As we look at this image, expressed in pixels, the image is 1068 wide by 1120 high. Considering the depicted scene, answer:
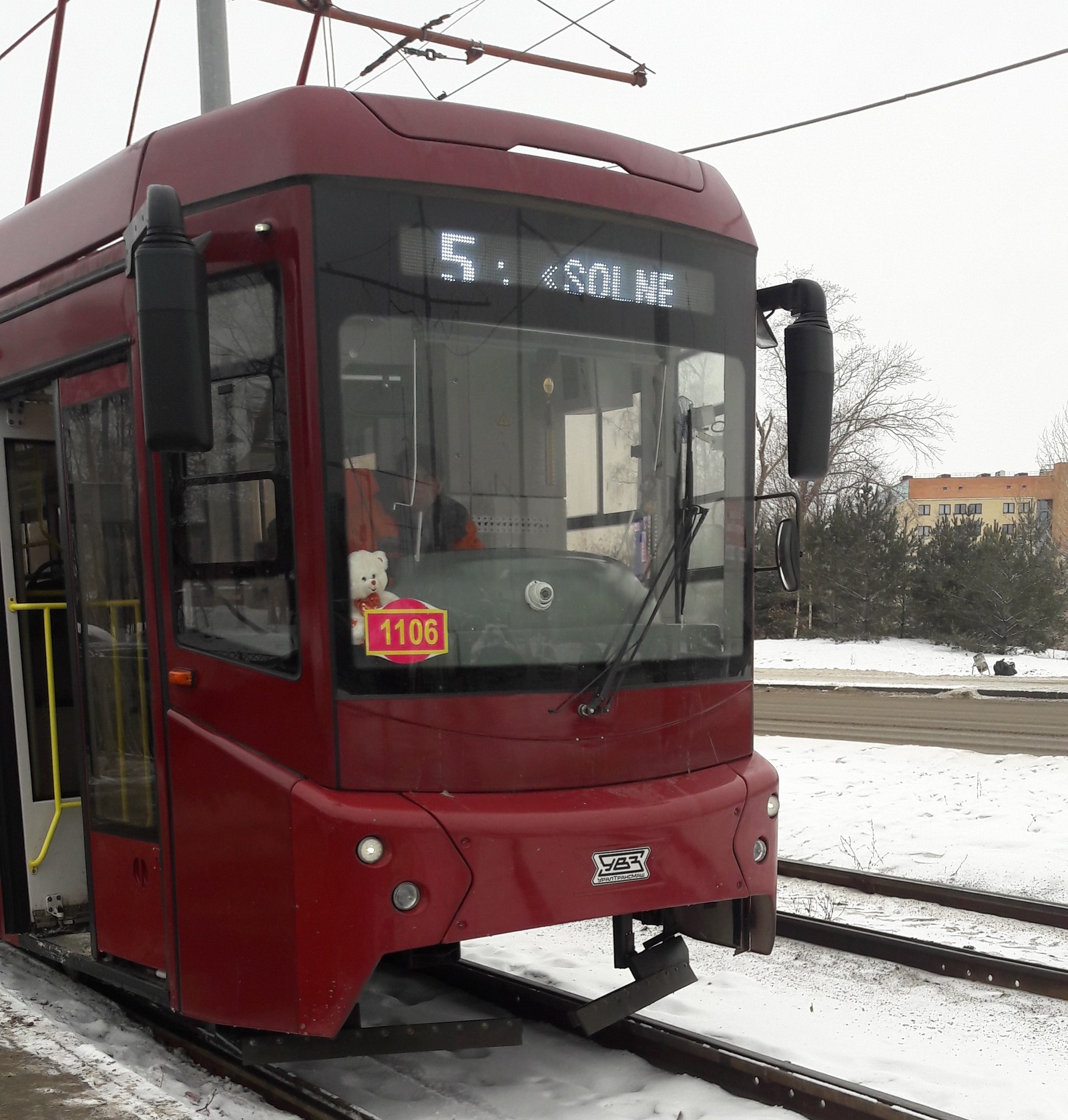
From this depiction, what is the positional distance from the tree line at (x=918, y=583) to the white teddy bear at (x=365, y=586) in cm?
2490

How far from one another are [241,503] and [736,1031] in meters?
2.74

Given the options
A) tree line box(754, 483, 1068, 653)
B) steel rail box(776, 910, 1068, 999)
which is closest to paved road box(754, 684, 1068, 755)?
steel rail box(776, 910, 1068, 999)

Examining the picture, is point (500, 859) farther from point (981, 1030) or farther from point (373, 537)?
Answer: point (981, 1030)

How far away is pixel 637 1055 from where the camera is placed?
172 inches

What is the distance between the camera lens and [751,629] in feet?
14.2

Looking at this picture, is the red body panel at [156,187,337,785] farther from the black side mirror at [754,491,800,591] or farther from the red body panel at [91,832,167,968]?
the black side mirror at [754,491,800,591]

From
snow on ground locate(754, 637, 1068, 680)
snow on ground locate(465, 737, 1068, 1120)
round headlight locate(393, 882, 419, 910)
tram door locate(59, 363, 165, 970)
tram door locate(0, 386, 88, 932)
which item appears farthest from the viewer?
snow on ground locate(754, 637, 1068, 680)

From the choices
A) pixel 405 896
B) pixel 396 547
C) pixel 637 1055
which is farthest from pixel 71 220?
pixel 637 1055

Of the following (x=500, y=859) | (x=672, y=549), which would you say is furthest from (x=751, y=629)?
(x=500, y=859)

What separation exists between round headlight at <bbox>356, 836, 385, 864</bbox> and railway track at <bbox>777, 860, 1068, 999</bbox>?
3.01m

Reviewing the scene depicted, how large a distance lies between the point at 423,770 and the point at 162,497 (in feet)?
4.14

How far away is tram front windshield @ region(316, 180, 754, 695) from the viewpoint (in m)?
3.59

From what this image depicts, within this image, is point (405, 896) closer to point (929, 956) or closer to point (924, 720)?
point (929, 956)

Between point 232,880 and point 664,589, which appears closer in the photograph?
point 232,880
